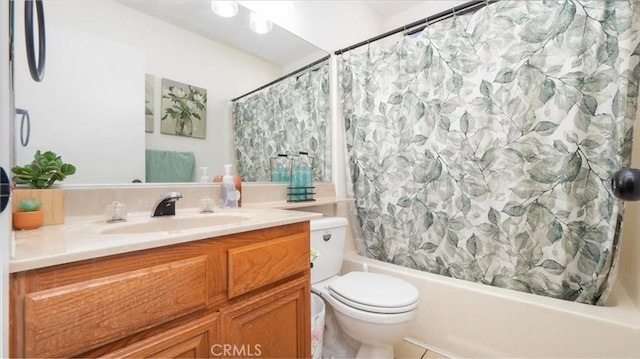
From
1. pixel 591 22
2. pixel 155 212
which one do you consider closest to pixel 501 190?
pixel 591 22

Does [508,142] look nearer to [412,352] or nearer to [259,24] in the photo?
[412,352]

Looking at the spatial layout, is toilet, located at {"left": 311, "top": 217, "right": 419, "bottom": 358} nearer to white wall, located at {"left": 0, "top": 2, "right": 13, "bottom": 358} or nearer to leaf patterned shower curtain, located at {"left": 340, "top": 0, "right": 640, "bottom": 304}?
leaf patterned shower curtain, located at {"left": 340, "top": 0, "right": 640, "bottom": 304}

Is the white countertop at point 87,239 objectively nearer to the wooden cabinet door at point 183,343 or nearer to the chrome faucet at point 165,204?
the chrome faucet at point 165,204

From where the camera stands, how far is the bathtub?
104 cm

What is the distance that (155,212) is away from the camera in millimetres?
954

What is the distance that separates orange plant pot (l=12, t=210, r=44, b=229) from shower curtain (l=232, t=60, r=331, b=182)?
762 millimetres

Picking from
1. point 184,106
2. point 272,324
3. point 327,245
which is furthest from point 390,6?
point 272,324

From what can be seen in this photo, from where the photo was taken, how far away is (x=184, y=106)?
1.24 metres

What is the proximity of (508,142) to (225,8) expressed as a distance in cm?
156

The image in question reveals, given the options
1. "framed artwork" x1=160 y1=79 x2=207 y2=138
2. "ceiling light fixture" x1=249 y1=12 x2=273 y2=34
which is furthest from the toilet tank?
"ceiling light fixture" x1=249 y1=12 x2=273 y2=34

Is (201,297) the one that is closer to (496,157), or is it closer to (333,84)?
(496,157)

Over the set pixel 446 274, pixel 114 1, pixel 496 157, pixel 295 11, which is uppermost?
pixel 295 11

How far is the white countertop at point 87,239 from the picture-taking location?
462 mm

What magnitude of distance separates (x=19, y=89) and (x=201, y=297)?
2.98 ft
